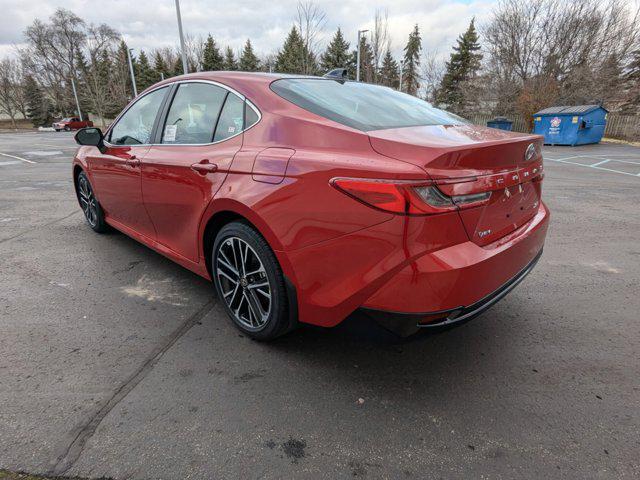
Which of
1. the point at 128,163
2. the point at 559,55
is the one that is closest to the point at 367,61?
the point at 559,55

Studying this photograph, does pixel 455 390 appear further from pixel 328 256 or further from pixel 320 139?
pixel 320 139

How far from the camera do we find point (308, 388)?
213 cm

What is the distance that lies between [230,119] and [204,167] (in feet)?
1.14

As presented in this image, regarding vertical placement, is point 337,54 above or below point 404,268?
above

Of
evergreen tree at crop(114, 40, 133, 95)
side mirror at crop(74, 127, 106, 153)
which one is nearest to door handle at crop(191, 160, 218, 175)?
side mirror at crop(74, 127, 106, 153)

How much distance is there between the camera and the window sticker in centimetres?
294

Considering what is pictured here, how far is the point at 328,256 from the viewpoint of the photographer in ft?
6.22

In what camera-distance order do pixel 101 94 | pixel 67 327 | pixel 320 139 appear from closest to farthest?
pixel 320 139
pixel 67 327
pixel 101 94

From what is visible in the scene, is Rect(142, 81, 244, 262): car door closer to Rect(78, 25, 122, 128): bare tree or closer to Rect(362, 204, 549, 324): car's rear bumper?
Rect(362, 204, 549, 324): car's rear bumper

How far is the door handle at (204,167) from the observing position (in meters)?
2.41

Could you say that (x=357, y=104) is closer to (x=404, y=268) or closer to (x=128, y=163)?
(x=404, y=268)

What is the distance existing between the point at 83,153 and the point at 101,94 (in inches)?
2152

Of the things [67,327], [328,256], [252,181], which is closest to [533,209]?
[328,256]

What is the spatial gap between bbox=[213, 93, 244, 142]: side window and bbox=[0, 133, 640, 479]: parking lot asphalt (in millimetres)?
1287
